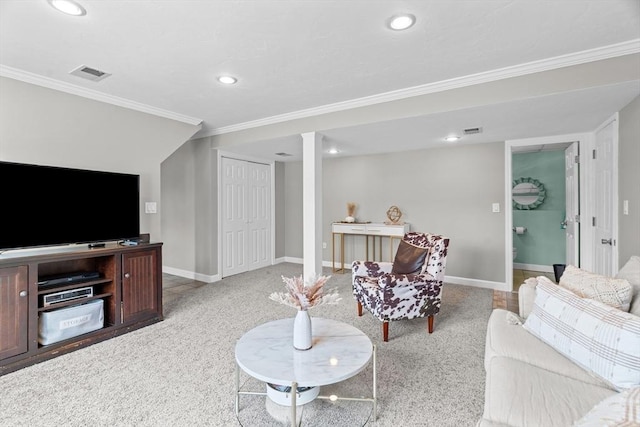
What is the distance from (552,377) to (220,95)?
11.1 feet

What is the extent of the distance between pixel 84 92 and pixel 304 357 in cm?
326

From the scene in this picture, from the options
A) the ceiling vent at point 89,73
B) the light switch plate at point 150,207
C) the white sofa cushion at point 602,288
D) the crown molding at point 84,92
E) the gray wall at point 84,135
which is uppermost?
the ceiling vent at point 89,73

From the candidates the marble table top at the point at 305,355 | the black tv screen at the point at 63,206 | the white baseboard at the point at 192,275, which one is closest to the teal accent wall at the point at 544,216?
the marble table top at the point at 305,355

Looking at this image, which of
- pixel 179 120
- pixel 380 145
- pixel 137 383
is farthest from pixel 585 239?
pixel 179 120

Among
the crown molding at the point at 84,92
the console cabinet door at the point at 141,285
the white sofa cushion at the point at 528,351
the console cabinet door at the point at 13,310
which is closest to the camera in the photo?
the white sofa cushion at the point at 528,351

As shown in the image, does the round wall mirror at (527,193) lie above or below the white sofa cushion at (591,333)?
above

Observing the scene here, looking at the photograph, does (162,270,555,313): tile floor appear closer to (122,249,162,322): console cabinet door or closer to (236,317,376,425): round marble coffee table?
(122,249,162,322): console cabinet door

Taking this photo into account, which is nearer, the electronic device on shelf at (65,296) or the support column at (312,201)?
the electronic device on shelf at (65,296)

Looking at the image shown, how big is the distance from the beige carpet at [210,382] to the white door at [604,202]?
1.34m

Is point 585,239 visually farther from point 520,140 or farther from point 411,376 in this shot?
point 411,376

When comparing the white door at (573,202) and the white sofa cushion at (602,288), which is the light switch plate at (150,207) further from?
the white door at (573,202)

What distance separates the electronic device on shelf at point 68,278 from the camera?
8.24 ft

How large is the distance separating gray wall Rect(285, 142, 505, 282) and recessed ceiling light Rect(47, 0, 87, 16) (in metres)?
4.30

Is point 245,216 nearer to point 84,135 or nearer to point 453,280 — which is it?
point 84,135
